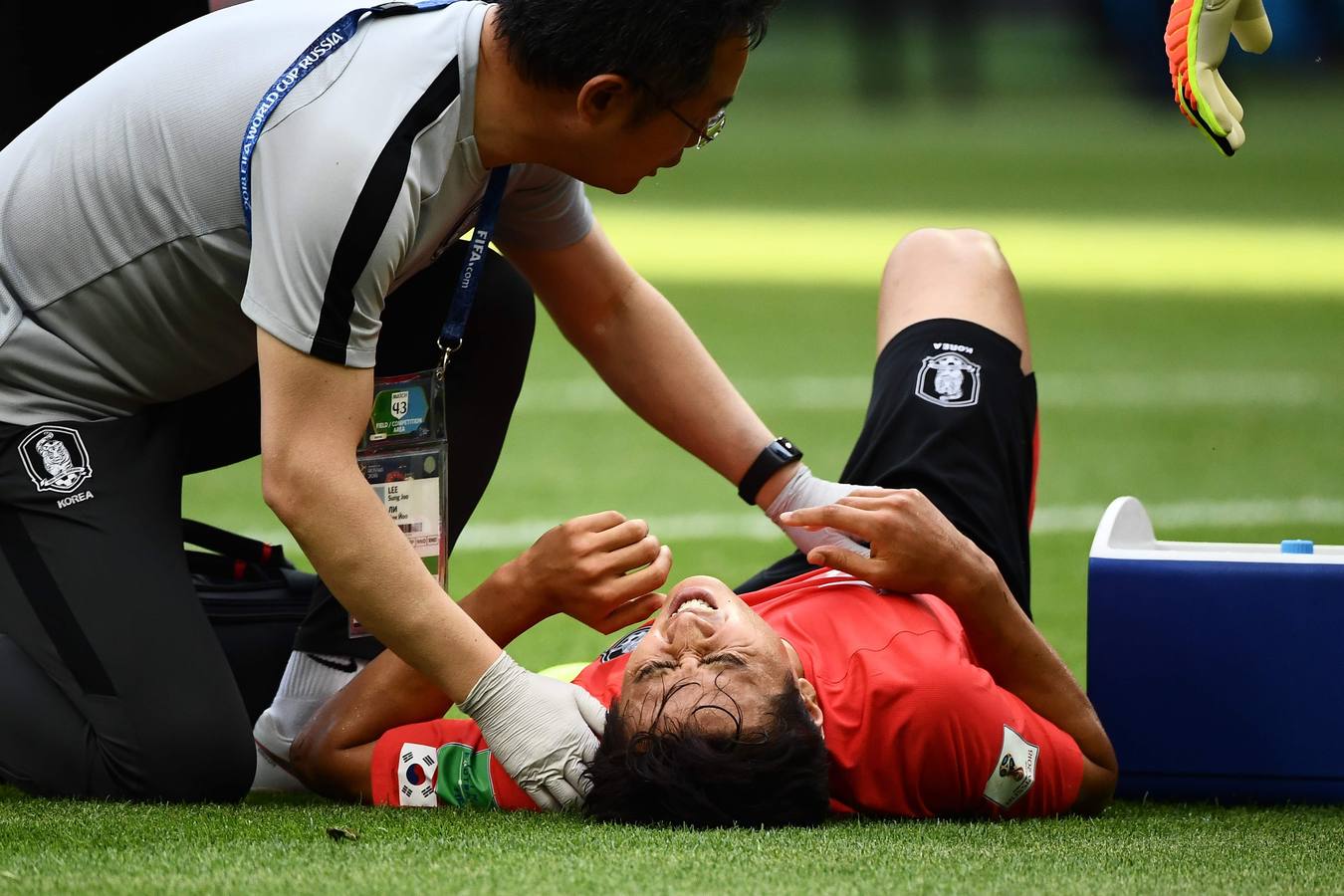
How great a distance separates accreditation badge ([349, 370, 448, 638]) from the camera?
3.20 m

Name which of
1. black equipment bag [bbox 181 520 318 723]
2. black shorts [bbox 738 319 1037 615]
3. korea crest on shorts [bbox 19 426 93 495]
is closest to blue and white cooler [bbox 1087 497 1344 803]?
black shorts [bbox 738 319 1037 615]

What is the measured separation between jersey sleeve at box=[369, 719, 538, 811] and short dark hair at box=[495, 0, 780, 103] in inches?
42.0

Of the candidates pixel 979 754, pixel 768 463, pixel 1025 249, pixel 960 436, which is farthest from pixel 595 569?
pixel 1025 249

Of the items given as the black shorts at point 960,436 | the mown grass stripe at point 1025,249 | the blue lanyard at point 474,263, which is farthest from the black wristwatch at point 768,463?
the mown grass stripe at point 1025,249

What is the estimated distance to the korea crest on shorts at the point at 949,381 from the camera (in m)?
3.69

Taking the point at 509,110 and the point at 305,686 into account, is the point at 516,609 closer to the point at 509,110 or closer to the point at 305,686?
the point at 305,686

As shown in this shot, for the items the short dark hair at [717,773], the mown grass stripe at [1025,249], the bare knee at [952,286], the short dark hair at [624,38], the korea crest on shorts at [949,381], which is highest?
the short dark hair at [624,38]

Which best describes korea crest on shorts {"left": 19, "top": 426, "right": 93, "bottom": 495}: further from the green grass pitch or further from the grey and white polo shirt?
the green grass pitch

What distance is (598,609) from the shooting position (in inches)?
118

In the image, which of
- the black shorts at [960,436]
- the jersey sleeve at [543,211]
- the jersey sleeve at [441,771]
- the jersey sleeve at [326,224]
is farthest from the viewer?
the black shorts at [960,436]

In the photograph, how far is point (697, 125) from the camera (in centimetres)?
287

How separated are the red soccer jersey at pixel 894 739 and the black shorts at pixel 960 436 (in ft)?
→ 1.54

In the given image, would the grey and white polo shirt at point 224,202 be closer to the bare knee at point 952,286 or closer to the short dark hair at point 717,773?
the short dark hair at point 717,773

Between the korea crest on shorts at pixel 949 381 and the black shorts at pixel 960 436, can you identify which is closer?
the black shorts at pixel 960 436
